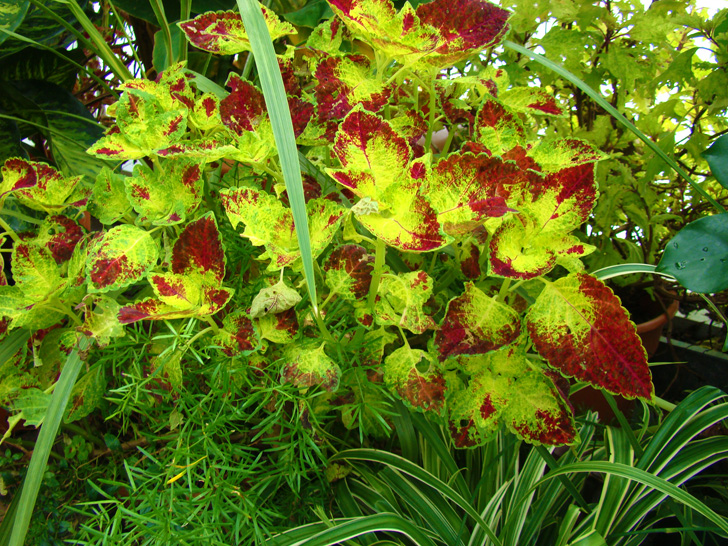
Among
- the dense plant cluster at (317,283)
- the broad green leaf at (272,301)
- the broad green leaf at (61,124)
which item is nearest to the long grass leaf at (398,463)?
the dense plant cluster at (317,283)

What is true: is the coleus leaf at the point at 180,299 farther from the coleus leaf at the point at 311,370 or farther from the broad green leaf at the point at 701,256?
the broad green leaf at the point at 701,256

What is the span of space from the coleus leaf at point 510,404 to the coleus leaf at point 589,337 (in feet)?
0.26

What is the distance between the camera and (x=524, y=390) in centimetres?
52

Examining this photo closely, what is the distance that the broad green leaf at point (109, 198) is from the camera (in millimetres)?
537

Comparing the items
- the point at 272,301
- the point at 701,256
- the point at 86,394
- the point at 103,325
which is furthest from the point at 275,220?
the point at 701,256

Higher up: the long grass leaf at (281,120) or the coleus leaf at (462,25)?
the coleus leaf at (462,25)

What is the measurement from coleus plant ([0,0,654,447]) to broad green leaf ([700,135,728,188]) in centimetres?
14

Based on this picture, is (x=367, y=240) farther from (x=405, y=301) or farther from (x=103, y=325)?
(x=103, y=325)

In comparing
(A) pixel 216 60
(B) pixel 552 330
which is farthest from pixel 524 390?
(A) pixel 216 60

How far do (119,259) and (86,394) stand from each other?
0.66 ft

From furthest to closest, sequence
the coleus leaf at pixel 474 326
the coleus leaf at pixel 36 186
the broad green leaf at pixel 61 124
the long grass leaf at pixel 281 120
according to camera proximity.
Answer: the broad green leaf at pixel 61 124
the coleus leaf at pixel 36 186
the coleus leaf at pixel 474 326
the long grass leaf at pixel 281 120

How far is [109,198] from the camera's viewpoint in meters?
0.54

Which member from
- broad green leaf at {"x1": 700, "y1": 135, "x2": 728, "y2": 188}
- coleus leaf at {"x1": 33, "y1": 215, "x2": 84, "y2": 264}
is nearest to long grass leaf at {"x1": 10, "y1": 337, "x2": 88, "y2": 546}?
coleus leaf at {"x1": 33, "y1": 215, "x2": 84, "y2": 264}

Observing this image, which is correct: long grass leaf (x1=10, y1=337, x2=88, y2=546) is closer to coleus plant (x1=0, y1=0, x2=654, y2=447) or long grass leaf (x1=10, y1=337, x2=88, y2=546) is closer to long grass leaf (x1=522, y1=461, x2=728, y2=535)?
coleus plant (x1=0, y1=0, x2=654, y2=447)
